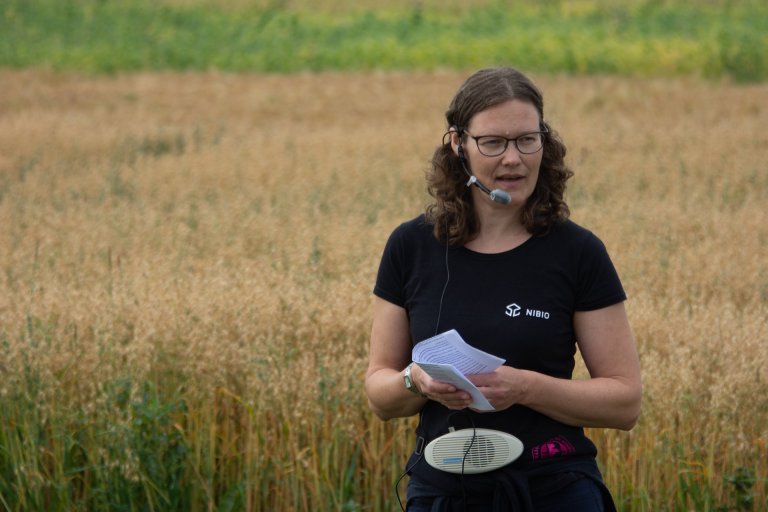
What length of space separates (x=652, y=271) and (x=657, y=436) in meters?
3.27

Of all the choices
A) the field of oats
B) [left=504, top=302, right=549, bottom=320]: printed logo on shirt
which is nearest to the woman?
[left=504, top=302, right=549, bottom=320]: printed logo on shirt

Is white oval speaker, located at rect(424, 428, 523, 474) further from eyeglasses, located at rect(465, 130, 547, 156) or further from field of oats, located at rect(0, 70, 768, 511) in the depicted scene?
field of oats, located at rect(0, 70, 768, 511)

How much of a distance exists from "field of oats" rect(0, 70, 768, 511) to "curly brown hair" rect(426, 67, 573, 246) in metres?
2.00

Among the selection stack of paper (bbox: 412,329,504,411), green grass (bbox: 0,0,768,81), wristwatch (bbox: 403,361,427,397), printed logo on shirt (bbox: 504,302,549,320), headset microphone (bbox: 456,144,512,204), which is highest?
green grass (bbox: 0,0,768,81)

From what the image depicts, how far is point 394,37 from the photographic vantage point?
32938 millimetres

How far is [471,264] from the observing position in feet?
10.6

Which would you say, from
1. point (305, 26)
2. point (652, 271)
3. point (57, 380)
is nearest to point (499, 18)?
point (305, 26)

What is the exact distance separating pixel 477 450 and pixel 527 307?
1.33 feet

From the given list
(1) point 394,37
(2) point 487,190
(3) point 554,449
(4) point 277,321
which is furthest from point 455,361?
(1) point 394,37

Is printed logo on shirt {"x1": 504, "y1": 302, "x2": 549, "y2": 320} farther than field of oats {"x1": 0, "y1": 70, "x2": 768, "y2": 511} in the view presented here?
No

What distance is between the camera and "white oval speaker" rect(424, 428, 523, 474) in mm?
3102

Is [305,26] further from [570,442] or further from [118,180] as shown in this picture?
[570,442]

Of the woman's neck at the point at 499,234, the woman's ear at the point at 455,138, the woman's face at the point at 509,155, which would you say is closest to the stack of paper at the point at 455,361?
the woman's neck at the point at 499,234

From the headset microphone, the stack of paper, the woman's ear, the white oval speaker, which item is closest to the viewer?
the stack of paper
